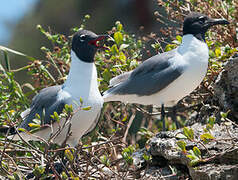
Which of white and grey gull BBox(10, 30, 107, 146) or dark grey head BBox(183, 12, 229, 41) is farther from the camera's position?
dark grey head BBox(183, 12, 229, 41)

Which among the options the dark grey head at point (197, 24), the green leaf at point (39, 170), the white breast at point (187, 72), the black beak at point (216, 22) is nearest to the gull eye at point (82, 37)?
the white breast at point (187, 72)

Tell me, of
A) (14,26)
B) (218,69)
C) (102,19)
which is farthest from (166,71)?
(14,26)

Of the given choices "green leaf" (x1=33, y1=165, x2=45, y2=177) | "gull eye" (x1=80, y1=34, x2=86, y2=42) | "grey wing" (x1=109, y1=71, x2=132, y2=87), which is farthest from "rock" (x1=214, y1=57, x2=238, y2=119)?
"green leaf" (x1=33, y1=165, x2=45, y2=177)

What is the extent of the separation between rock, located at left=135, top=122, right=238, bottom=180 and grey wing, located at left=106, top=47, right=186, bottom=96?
1.24 feet

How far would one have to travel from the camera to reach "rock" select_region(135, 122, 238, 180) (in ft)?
8.26

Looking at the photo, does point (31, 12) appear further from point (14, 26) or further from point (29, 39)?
point (29, 39)

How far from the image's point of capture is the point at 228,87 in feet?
10.2

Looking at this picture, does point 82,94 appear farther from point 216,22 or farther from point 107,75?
point 216,22

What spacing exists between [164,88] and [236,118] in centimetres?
50

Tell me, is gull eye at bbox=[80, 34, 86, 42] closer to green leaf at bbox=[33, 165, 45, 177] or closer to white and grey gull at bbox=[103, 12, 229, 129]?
white and grey gull at bbox=[103, 12, 229, 129]

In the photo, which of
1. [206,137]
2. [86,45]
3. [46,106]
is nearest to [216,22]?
[86,45]

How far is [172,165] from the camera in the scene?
2885 millimetres

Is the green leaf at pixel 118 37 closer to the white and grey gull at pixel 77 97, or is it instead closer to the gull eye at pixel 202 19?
the white and grey gull at pixel 77 97

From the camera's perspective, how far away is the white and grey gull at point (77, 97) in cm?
301
